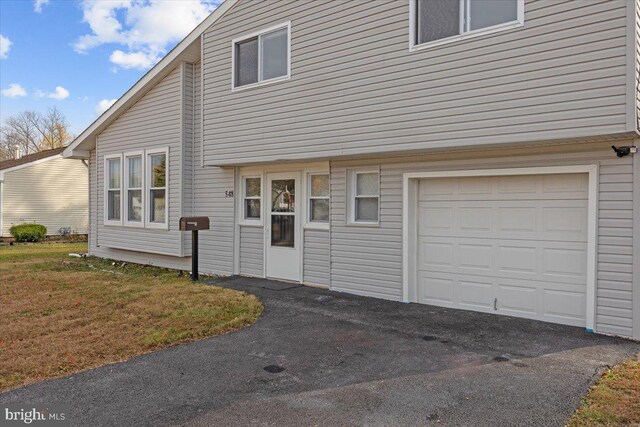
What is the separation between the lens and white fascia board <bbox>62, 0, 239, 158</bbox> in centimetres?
990

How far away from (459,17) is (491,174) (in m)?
2.25

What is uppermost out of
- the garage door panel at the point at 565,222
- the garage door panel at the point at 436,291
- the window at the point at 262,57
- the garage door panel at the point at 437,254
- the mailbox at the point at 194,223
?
the window at the point at 262,57

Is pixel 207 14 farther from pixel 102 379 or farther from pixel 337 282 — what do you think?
pixel 102 379

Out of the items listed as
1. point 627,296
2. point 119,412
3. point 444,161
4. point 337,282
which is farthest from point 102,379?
point 627,296

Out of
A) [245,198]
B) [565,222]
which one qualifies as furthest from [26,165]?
[565,222]

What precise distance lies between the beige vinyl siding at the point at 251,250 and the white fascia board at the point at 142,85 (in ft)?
14.2

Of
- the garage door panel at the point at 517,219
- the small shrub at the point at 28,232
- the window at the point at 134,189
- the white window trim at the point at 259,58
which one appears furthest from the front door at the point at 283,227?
the small shrub at the point at 28,232

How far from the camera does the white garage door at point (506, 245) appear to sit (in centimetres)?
609

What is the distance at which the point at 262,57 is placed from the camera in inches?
355

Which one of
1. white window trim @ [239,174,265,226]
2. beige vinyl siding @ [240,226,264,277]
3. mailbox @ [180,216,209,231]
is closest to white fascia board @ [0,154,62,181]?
mailbox @ [180,216,209,231]

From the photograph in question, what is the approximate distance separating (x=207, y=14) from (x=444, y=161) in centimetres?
630

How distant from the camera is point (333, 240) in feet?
27.9

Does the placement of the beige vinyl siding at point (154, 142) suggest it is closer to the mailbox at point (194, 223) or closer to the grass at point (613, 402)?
the mailbox at point (194, 223)

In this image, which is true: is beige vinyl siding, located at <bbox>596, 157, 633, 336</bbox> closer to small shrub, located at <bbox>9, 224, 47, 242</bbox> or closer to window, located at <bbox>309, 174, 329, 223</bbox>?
window, located at <bbox>309, 174, 329, 223</bbox>
